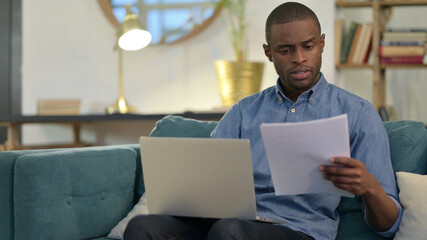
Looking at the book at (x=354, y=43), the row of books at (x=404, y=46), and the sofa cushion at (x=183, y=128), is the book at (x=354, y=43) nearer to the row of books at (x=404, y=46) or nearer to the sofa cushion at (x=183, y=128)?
the row of books at (x=404, y=46)

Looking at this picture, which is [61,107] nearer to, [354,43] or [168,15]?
[168,15]

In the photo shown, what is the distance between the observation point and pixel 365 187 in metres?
1.40

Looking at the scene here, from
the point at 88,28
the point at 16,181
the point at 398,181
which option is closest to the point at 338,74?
the point at 88,28

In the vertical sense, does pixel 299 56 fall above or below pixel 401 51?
below

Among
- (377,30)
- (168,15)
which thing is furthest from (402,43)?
(168,15)

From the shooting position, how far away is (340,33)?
3.45 metres

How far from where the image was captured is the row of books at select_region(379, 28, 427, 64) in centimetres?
346

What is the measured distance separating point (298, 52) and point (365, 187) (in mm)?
441

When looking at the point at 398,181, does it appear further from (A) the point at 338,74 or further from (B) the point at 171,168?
(A) the point at 338,74

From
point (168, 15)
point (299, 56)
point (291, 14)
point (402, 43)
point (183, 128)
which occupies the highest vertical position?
point (168, 15)

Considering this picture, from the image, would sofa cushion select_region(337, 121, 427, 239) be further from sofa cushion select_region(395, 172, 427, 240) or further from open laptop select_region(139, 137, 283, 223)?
open laptop select_region(139, 137, 283, 223)

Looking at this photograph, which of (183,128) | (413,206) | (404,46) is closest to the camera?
(413,206)

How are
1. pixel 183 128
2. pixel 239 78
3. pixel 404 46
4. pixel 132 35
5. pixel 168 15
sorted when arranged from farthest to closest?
1. pixel 168 15
2. pixel 132 35
3. pixel 404 46
4. pixel 239 78
5. pixel 183 128

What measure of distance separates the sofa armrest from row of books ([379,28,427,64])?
1.91 metres
